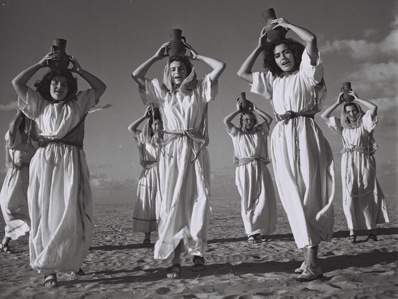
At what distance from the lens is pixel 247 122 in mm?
7910

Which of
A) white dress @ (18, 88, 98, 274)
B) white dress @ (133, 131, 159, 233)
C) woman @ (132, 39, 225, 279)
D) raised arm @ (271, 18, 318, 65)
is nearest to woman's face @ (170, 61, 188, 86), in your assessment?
woman @ (132, 39, 225, 279)

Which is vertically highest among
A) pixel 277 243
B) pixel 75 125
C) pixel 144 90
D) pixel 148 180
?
pixel 144 90

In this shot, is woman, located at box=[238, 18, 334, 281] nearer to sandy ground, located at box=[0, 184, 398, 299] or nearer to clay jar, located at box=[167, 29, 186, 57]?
sandy ground, located at box=[0, 184, 398, 299]

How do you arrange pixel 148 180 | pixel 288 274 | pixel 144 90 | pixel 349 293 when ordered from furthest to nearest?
pixel 148 180, pixel 144 90, pixel 288 274, pixel 349 293

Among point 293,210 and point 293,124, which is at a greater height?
point 293,124

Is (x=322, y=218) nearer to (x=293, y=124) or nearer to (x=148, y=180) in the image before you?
(x=293, y=124)

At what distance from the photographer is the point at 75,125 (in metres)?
4.30

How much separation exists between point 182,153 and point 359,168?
15.6 feet

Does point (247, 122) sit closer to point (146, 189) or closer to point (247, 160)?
point (247, 160)

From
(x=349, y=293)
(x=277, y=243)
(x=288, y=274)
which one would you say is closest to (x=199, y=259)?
(x=288, y=274)

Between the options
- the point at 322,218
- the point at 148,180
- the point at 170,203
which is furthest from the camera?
the point at 148,180

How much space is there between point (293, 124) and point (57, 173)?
8.47ft

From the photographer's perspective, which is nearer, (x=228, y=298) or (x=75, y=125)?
(x=228, y=298)

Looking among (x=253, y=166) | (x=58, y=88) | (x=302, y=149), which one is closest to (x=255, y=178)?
(x=253, y=166)
